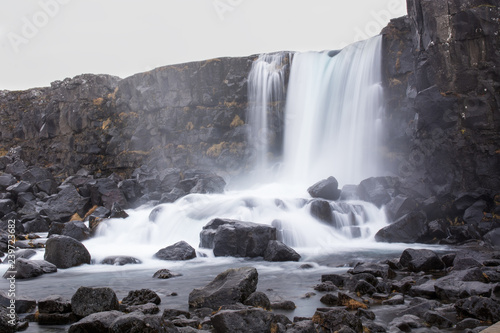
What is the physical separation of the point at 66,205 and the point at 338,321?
68.6 feet

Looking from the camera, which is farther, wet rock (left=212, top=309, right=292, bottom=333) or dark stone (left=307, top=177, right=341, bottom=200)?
dark stone (left=307, top=177, right=341, bottom=200)

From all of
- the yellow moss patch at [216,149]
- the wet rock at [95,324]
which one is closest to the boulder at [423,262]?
the wet rock at [95,324]

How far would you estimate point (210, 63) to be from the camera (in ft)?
109

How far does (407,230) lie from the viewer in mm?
15039

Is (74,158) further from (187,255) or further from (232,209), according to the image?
(187,255)

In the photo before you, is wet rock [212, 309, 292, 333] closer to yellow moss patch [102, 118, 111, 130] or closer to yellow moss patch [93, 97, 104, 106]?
yellow moss patch [102, 118, 111, 130]

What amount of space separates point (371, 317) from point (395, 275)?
3.41 metres

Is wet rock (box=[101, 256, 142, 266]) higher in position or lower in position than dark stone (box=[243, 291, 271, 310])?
lower

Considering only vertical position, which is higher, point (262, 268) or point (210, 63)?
point (210, 63)

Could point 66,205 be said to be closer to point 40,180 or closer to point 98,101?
point 40,180

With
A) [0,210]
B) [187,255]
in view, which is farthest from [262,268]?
[0,210]

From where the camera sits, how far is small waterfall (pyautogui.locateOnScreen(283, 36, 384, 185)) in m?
24.8

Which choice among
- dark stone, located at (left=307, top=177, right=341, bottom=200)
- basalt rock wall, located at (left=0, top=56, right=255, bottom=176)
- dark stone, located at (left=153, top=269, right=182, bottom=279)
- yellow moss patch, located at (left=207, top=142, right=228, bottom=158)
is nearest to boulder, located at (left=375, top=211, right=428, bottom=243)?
dark stone, located at (left=307, top=177, right=341, bottom=200)

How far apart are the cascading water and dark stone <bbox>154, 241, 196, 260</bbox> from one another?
2.63 ft
